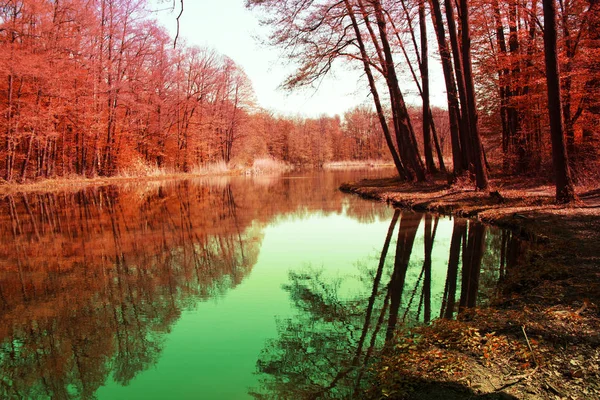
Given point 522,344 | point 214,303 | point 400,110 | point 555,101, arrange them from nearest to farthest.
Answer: point 522,344, point 214,303, point 555,101, point 400,110

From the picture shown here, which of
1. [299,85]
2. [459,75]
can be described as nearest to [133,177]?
[299,85]

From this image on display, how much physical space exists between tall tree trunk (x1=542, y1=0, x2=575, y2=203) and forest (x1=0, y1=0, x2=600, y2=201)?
3cm

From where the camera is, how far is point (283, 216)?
1291cm

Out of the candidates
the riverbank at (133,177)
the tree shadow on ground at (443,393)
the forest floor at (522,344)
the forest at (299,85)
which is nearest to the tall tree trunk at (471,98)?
the forest at (299,85)

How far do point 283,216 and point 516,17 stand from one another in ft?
36.1

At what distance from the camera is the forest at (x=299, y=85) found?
12805mm

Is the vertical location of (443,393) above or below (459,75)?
below

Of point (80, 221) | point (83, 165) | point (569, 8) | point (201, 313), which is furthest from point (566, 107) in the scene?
point (83, 165)

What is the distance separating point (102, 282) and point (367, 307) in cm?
372

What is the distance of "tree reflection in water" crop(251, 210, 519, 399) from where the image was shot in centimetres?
339

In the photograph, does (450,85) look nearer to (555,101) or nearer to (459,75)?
(459,75)

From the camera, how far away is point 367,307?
4.95 meters

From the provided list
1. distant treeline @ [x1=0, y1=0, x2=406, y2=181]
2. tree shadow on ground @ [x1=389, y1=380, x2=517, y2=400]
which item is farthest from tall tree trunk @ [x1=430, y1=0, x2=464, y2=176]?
tree shadow on ground @ [x1=389, y1=380, x2=517, y2=400]

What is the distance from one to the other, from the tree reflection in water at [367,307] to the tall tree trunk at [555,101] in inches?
78.3
